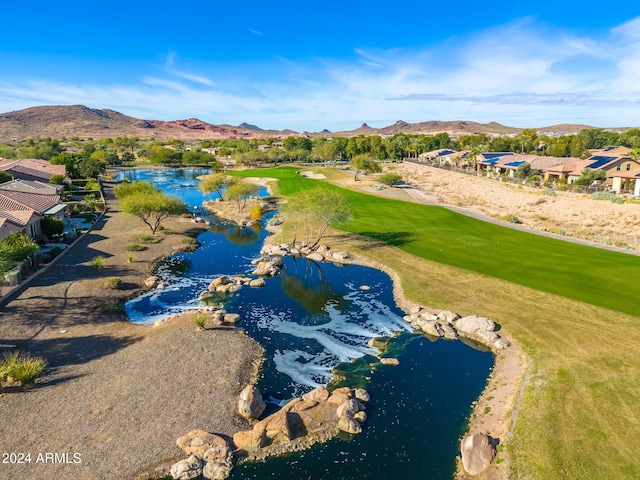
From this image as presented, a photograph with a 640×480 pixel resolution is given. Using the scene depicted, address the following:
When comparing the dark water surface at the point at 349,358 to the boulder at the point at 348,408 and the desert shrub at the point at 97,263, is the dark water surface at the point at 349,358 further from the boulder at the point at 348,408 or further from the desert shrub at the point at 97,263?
the desert shrub at the point at 97,263

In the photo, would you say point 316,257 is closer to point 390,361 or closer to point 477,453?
point 390,361

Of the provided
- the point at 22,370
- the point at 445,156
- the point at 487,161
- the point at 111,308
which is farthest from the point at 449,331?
the point at 445,156

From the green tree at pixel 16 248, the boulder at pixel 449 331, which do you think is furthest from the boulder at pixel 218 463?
the green tree at pixel 16 248

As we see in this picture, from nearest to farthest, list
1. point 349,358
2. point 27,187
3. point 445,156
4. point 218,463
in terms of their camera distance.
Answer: point 218,463, point 349,358, point 27,187, point 445,156

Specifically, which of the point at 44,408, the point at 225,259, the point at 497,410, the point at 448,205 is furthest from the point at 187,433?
the point at 448,205

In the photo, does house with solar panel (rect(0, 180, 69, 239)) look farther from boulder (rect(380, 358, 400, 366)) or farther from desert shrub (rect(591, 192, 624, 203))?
desert shrub (rect(591, 192, 624, 203))
